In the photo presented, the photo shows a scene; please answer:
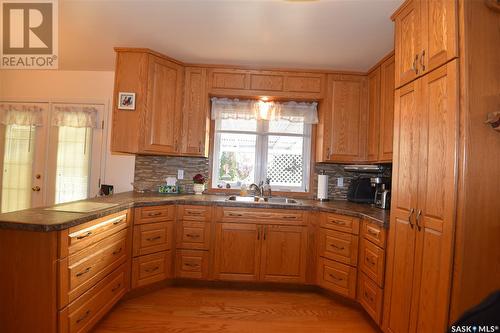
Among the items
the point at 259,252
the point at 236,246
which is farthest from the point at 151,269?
the point at 259,252

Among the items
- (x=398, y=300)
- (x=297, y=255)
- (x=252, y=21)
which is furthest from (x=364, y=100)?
(x=398, y=300)

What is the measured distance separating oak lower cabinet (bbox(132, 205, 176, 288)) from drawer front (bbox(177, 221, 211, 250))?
0.10m

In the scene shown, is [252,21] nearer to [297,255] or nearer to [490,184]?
[490,184]

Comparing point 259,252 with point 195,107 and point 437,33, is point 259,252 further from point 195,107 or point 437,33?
point 437,33

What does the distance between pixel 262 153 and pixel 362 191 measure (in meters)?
1.22

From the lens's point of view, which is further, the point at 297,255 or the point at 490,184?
the point at 297,255

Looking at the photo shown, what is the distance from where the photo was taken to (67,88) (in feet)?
11.2

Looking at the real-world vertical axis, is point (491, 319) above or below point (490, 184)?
below

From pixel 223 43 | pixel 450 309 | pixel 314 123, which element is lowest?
pixel 450 309

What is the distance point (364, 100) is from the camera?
304cm

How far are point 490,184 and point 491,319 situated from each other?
94cm

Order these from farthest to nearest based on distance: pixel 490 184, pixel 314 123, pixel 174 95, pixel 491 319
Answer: pixel 314 123, pixel 174 95, pixel 490 184, pixel 491 319

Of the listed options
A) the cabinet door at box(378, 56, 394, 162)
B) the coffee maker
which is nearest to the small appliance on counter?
the coffee maker

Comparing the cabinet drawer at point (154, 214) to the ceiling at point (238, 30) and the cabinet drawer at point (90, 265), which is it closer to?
the cabinet drawer at point (90, 265)
